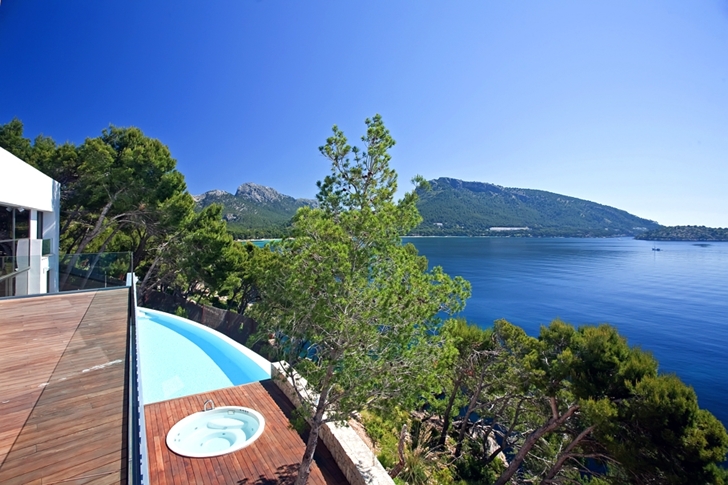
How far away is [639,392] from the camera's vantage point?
4.67 meters

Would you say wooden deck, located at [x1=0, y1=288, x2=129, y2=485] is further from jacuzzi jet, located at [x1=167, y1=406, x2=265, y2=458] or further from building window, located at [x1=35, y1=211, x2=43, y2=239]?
building window, located at [x1=35, y1=211, x2=43, y2=239]

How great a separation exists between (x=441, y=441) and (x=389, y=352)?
7.23 meters

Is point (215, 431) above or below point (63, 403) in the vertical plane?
below

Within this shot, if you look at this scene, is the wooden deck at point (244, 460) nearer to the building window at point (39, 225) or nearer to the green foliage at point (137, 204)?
the building window at point (39, 225)

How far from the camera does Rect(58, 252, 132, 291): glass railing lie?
8.91m

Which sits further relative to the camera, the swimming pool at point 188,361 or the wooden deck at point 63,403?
the swimming pool at point 188,361

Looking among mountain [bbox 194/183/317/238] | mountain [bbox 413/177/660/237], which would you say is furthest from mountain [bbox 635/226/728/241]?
mountain [bbox 194/183/317/238]

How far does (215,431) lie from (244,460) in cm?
119

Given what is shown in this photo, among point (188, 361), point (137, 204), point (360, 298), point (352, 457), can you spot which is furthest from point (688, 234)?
point (137, 204)

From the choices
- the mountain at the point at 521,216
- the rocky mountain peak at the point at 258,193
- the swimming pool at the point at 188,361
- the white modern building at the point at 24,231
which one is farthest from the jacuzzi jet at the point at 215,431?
the rocky mountain peak at the point at 258,193

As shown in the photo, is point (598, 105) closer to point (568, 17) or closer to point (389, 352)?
point (568, 17)

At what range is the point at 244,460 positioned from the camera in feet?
15.1

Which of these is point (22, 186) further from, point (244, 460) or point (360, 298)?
point (360, 298)

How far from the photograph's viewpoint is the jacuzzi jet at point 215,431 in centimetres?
489
